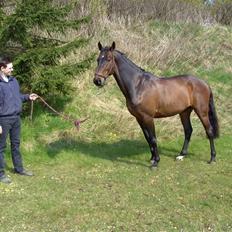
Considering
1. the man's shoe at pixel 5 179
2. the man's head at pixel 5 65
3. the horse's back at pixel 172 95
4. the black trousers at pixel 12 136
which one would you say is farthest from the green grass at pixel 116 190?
the man's head at pixel 5 65

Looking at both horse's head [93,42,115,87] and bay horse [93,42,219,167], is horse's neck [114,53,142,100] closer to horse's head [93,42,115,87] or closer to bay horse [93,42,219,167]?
bay horse [93,42,219,167]

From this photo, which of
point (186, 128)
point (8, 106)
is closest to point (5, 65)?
point (8, 106)

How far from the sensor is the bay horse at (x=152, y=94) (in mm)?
7070

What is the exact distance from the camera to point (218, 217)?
5406 millimetres

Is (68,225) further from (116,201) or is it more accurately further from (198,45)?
(198,45)

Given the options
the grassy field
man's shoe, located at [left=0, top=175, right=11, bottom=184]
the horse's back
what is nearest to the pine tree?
the grassy field

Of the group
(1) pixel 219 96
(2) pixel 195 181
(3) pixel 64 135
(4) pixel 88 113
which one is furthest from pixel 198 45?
(2) pixel 195 181

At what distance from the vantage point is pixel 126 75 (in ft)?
23.7

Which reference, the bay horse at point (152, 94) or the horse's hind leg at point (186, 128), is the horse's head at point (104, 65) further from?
the horse's hind leg at point (186, 128)

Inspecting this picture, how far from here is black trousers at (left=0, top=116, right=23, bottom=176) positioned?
658 centimetres

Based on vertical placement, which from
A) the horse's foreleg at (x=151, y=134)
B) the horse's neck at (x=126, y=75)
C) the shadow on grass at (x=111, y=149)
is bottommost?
the shadow on grass at (x=111, y=149)

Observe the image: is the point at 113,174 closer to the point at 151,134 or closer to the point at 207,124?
the point at 151,134

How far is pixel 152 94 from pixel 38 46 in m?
2.91

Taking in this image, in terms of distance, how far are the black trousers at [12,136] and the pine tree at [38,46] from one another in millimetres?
1766
